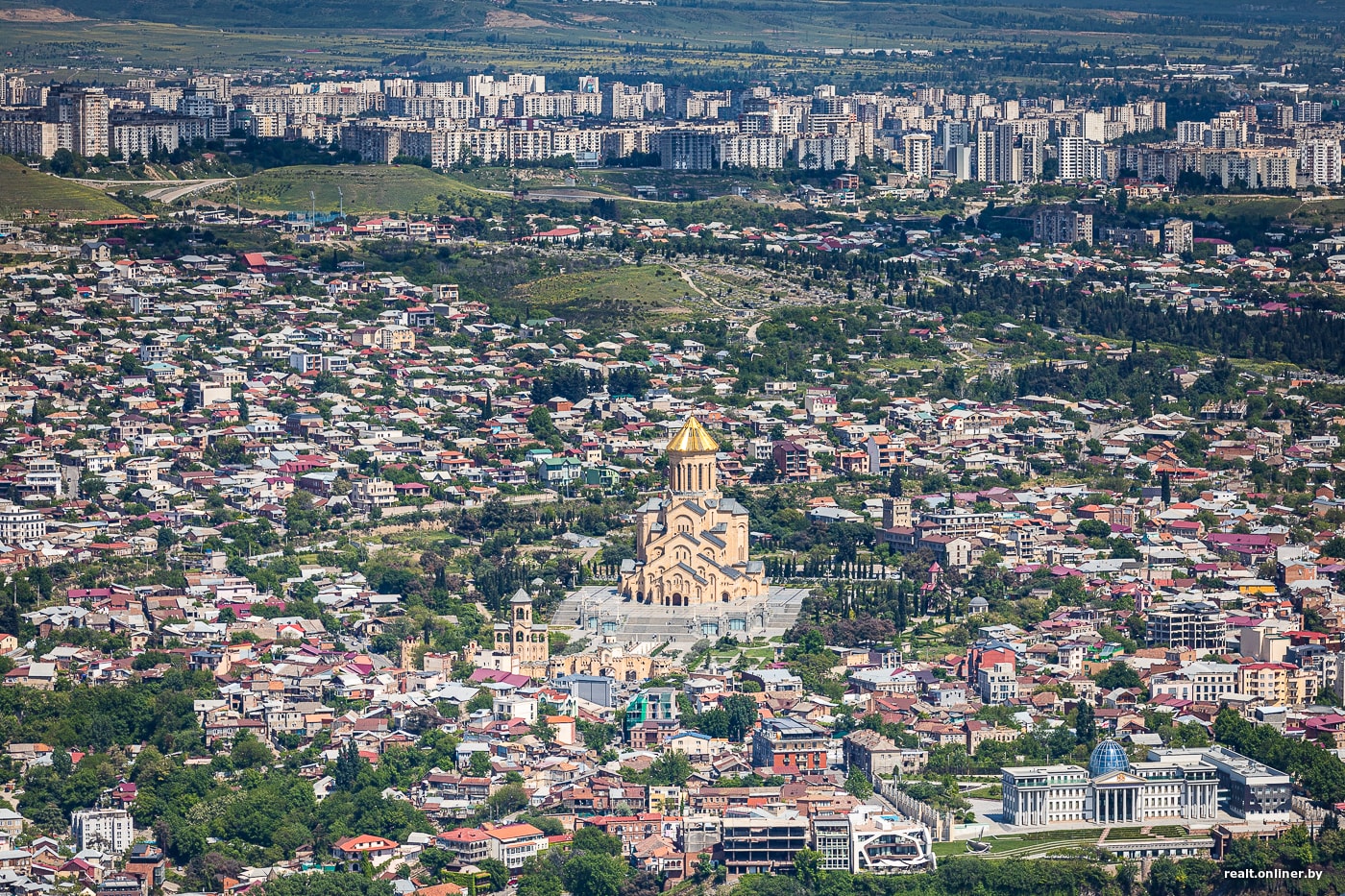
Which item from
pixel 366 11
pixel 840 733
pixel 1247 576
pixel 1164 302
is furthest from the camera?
pixel 366 11

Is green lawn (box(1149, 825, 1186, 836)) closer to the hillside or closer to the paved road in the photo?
the paved road

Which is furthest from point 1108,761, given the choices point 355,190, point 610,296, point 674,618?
point 355,190

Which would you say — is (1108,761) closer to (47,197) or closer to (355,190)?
(47,197)

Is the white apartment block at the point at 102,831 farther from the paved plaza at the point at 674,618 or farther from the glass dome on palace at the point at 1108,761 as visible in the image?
the glass dome on palace at the point at 1108,761

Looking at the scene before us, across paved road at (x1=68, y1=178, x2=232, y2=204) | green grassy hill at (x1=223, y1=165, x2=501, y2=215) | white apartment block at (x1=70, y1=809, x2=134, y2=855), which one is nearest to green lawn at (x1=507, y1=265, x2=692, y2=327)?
green grassy hill at (x1=223, y1=165, x2=501, y2=215)

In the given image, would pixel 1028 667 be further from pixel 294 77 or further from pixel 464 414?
pixel 294 77

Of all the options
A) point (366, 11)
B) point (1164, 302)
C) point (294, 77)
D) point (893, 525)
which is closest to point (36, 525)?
point (893, 525)
